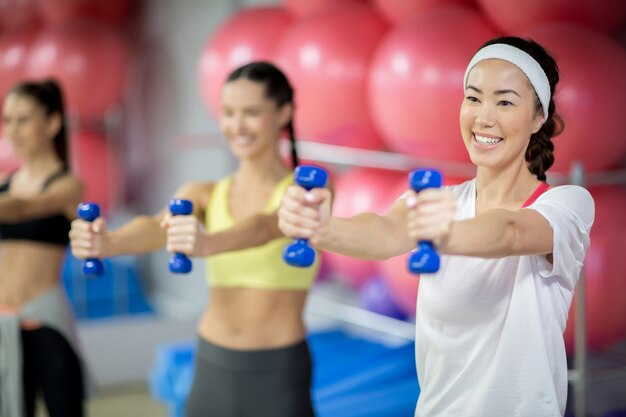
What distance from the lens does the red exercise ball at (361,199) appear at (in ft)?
9.46

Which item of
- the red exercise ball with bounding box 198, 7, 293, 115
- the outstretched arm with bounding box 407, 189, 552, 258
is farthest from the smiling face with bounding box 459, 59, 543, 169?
the red exercise ball with bounding box 198, 7, 293, 115

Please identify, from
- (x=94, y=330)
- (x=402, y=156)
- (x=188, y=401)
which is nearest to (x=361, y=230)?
(x=188, y=401)

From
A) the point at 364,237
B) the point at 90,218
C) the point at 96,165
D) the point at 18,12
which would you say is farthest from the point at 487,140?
the point at 18,12

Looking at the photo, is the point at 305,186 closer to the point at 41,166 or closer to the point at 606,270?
the point at 606,270

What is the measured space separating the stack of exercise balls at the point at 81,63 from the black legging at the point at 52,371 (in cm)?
213

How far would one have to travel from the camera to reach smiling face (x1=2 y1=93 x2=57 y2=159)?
8.96 ft

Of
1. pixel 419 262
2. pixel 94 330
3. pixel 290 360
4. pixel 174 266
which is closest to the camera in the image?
pixel 419 262

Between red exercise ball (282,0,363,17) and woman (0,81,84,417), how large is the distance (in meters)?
0.94

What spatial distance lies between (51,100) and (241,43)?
79 cm

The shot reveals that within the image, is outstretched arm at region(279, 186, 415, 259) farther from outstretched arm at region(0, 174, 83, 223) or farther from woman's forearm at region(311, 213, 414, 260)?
outstretched arm at region(0, 174, 83, 223)

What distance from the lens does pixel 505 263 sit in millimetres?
1461

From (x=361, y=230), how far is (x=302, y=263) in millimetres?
128

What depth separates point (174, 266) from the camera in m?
1.55

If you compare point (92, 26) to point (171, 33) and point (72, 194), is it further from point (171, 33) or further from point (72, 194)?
point (72, 194)
